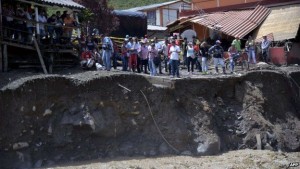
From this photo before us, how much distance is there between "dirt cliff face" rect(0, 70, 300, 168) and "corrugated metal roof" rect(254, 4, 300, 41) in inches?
206

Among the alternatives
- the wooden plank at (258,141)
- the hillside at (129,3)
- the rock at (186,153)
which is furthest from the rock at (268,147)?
the hillside at (129,3)

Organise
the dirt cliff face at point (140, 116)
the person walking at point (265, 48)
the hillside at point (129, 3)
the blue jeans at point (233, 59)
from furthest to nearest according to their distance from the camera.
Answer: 1. the hillside at point (129, 3)
2. the person walking at point (265, 48)
3. the blue jeans at point (233, 59)
4. the dirt cliff face at point (140, 116)

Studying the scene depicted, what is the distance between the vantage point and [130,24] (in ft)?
111

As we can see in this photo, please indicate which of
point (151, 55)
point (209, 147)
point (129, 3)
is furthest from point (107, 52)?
point (129, 3)

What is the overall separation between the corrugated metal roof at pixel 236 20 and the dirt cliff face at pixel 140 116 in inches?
264

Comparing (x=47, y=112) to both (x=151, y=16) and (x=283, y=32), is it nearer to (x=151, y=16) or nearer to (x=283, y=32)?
(x=283, y=32)

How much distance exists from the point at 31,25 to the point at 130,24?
13.5 metres

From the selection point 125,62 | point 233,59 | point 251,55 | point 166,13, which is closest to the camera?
point 125,62

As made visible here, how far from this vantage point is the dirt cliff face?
696 inches

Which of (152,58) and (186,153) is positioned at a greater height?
(152,58)

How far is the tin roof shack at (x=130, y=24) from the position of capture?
109 ft

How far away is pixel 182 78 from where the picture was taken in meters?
21.0

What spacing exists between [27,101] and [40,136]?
1391 mm

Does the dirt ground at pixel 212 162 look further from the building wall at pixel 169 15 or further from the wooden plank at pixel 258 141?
the building wall at pixel 169 15
